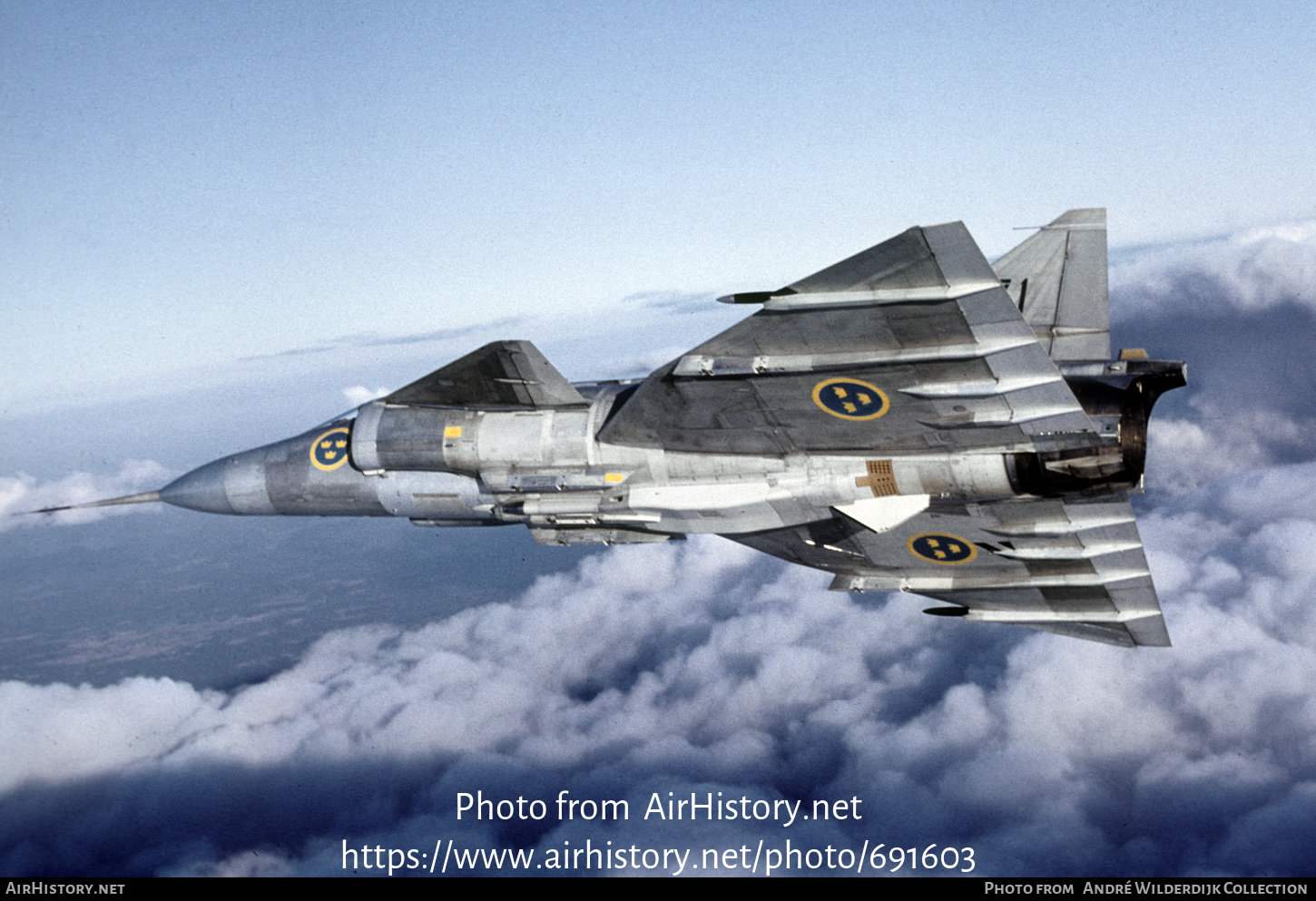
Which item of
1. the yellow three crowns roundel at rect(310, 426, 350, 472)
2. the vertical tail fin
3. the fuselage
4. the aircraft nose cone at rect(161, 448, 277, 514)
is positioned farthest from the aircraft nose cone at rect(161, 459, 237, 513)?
the vertical tail fin

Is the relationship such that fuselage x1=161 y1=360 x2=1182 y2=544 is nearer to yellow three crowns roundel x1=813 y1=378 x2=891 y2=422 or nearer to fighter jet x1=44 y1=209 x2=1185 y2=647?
fighter jet x1=44 y1=209 x2=1185 y2=647

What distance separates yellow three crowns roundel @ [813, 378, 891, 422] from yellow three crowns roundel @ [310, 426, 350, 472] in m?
9.93

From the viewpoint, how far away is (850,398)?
1138 cm

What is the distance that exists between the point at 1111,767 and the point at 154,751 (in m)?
184

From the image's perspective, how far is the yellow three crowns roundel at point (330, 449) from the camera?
622 inches

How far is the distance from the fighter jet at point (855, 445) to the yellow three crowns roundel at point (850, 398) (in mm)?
34

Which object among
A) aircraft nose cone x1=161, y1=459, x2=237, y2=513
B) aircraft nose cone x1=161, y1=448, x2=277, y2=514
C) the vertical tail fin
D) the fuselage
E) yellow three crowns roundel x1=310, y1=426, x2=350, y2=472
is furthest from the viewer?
aircraft nose cone x1=161, y1=459, x2=237, y2=513

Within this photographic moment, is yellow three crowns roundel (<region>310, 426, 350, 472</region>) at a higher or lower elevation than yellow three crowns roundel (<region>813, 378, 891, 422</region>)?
higher

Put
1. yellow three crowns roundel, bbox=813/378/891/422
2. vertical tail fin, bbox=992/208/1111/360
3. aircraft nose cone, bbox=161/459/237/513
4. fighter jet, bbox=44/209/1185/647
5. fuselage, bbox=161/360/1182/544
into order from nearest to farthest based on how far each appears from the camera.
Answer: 1. fighter jet, bbox=44/209/1185/647
2. yellow three crowns roundel, bbox=813/378/891/422
3. fuselage, bbox=161/360/1182/544
4. vertical tail fin, bbox=992/208/1111/360
5. aircraft nose cone, bbox=161/459/237/513

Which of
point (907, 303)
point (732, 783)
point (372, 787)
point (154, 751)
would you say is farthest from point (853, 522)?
point (154, 751)

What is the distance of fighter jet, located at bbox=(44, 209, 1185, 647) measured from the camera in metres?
9.95

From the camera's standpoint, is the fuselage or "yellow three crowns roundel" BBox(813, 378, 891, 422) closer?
"yellow three crowns roundel" BBox(813, 378, 891, 422)

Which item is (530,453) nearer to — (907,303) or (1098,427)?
(907,303)
